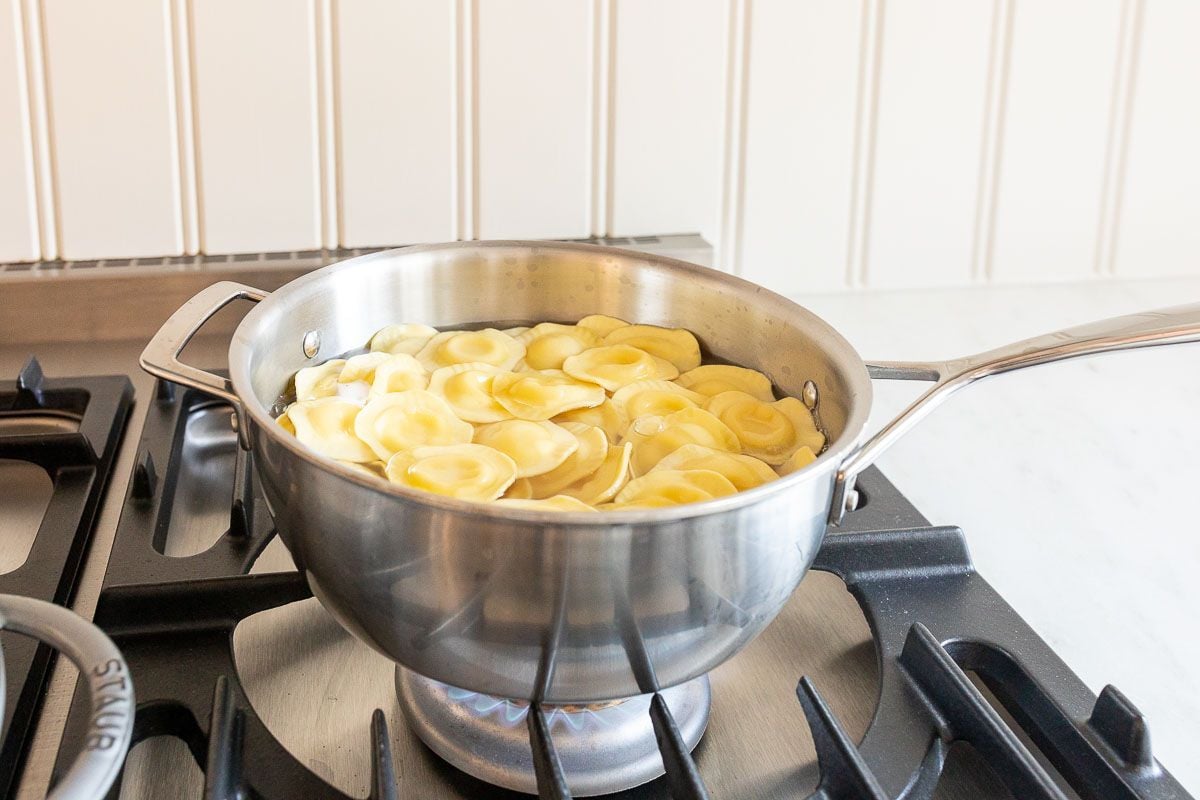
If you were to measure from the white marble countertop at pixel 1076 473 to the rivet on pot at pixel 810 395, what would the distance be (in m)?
0.20

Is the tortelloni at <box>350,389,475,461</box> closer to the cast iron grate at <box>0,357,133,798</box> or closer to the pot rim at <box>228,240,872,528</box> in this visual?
the pot rim at <box>228,240,872,528</box>

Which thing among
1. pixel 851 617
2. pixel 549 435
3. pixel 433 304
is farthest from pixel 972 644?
pixel 433 304

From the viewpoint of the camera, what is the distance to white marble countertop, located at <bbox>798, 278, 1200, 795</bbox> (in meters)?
0.66

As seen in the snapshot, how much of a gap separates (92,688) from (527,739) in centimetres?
20

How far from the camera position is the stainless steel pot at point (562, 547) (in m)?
0.42

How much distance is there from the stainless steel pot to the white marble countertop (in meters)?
0.20

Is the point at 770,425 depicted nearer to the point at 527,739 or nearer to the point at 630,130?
the point at 527,739

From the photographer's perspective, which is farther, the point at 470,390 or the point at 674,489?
the point at 470,390

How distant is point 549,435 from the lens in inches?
22.8

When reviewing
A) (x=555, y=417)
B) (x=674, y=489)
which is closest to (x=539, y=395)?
(x=555, y=417)

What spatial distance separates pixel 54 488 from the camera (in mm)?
719

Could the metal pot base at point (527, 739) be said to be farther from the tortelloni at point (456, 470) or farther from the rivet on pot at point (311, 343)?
the rivet on pot at point (311, 343)

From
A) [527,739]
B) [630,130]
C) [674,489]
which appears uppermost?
[630,130]

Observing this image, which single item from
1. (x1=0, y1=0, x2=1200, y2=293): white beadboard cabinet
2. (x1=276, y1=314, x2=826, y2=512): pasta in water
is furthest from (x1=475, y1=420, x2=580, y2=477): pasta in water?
(x1=0, y1=0, x2=1200, y2=293): white beadboard cabinet
